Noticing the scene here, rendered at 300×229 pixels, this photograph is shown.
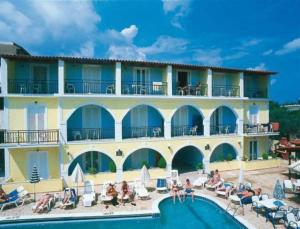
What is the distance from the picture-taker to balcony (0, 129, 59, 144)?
1759cm

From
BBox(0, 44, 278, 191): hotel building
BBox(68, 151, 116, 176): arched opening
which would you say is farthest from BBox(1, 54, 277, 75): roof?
BBox(68, 151, 116, 176): arched opening

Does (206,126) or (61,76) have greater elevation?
(61,76)

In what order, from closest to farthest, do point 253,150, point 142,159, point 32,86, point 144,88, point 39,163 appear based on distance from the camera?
1. point 39,163
2. point 32,86
3. point 144,88
4. point 142,159
5. point 253,150

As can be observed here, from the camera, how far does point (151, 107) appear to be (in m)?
21.7

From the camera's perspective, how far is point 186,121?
23.2 meters

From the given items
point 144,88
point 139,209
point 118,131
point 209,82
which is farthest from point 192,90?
point 139,209

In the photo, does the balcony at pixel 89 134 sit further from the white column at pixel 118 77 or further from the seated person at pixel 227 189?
the seated person at pixel 227 189

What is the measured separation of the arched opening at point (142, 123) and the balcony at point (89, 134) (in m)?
1.38

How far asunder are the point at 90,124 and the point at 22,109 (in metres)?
5.15

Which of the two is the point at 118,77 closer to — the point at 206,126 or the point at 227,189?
the point at 206,126

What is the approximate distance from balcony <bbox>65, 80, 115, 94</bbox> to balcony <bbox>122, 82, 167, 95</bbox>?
3.99ft

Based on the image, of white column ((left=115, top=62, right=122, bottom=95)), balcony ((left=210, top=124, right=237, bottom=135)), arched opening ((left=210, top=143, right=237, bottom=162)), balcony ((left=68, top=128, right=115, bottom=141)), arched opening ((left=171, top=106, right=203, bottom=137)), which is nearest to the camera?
white column ((left=115, top=62, right=122, bottom=95))

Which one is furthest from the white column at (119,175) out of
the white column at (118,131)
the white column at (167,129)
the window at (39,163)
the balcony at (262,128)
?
the balcony at (262,128)

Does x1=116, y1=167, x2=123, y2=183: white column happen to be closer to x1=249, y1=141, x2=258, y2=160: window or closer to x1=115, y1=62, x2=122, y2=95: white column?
x1=115, y1=62, x2=122, y2=95: white column
